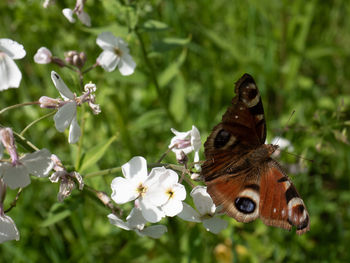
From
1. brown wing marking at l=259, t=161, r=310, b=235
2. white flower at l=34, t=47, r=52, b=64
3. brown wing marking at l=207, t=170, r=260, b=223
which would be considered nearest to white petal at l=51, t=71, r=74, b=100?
white flower at l=34, t=47, r=52, b=64

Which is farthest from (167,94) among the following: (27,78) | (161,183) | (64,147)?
(161,183)

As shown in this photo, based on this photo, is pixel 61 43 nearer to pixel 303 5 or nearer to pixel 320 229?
pixel 303 5

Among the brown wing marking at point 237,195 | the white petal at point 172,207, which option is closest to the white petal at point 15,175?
the white petal at point 172,207

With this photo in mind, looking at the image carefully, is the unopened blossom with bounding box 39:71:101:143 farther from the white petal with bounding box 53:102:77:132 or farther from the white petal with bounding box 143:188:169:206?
the white petal with bounding box 143:188:169:206

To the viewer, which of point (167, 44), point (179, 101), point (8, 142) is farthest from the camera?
point (179, 101)

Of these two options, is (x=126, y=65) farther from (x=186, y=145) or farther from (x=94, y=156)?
(x=186, y=145)

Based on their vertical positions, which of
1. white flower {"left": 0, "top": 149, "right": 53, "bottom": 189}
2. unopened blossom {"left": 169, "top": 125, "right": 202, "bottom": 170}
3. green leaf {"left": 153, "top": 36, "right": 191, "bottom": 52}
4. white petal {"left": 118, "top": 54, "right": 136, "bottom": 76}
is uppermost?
white flower {"left": 0, "top": 149, "right": 53, "bottom": 189}

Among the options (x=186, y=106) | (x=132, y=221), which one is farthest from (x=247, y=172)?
(x=186, y=106)
